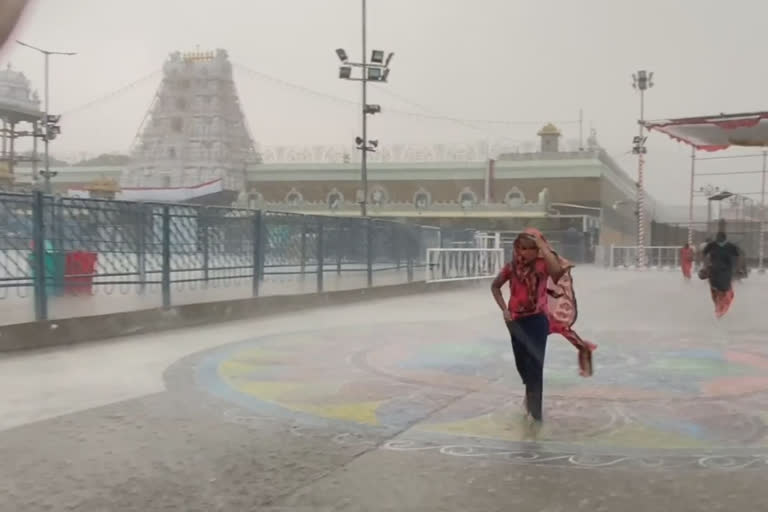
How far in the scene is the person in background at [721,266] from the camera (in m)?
10.6

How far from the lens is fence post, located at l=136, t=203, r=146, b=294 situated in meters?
9.49

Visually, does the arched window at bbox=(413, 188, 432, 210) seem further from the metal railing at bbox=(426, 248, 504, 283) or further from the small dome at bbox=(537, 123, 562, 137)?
the small dome at bbox=(537, 123, 562, 137)

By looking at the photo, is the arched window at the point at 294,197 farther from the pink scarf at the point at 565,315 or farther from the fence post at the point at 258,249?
the pink scarf at the point at 565,315

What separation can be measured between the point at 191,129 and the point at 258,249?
290 cm

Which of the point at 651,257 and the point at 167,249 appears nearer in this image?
the point at 167,249

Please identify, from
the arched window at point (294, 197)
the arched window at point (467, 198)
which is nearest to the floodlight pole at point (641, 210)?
the arched window at point (467, 198)

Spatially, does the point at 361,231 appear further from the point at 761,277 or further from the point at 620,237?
the point at 761,277

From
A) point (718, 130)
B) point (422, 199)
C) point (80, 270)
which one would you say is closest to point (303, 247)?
point (80, 270)

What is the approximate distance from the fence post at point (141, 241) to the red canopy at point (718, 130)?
247 inches

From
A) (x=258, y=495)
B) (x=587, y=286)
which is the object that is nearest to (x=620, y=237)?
(x=587, y=286)

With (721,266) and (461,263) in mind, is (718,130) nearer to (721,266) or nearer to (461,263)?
(721,266)

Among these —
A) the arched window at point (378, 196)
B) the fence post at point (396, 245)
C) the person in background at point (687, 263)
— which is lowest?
the person in background at point (687, 263)

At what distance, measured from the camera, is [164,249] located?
9.79 meters

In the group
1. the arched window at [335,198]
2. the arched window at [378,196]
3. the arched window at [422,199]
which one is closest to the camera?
the arched window at [335,198]
